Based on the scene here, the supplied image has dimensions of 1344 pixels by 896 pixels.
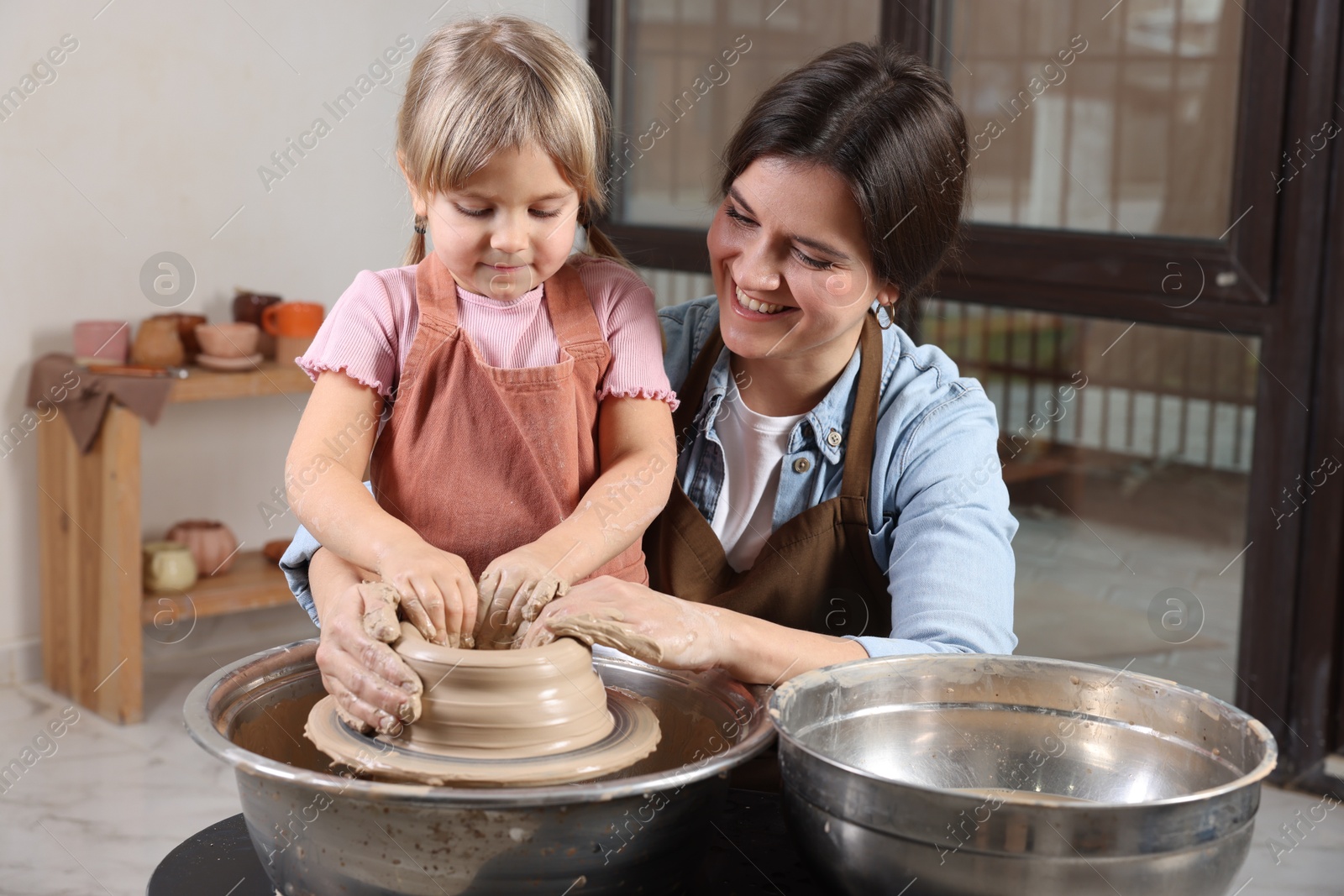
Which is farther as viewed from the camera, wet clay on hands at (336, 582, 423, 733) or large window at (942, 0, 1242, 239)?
large window at (942, 0, 1242, 239)

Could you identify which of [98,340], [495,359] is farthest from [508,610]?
[98,340]

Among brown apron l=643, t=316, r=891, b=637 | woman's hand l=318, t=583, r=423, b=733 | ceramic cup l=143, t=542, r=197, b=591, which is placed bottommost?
ceramic cup l=143, t=542, r=197, b=591

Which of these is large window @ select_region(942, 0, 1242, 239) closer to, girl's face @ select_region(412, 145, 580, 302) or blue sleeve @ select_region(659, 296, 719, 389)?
blue sleeve @ select_region(659, 296, 719, 389)

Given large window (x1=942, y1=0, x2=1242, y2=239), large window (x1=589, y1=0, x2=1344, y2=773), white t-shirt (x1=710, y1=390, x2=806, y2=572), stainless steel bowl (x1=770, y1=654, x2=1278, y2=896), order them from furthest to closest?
1. large window (x1=942, y1=0, x2=1242, y2=239)
2. large window (x1=589, y1=0, x2=1344, y2=773)
3. white t-shirt (x1=710, y1=390, x2=806, y2=572)
4. stainless steel bowl (x1=770, y1=654, x2=1278, y2=896)

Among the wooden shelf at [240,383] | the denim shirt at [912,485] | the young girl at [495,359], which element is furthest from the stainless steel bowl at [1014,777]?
the wooden shelf at [240,383]

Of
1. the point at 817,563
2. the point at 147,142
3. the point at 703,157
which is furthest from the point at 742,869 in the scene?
the point at 703,157

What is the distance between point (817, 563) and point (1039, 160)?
183 cm

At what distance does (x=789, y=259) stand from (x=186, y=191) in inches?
91.4

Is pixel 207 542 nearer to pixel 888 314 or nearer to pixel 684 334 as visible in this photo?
pixel 684 334

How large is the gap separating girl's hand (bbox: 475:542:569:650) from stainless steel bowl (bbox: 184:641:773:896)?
0.17 metres

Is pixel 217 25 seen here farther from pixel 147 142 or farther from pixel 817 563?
pixel 817 563

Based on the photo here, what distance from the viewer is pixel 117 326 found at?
295 centimetres

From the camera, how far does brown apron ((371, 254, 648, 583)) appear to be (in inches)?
47.7

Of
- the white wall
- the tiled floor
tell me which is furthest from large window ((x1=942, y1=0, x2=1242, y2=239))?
the white wall
